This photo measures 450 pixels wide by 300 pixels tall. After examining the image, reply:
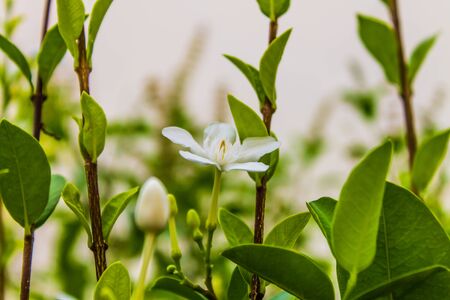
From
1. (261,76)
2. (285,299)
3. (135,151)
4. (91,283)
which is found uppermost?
(261,76)

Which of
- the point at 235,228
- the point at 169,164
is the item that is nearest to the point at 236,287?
the point at 235,228

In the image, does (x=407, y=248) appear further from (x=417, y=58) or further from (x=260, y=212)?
(x=417, y=58)

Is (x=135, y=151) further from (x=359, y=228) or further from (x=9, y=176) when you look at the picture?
(x=359, y=228)

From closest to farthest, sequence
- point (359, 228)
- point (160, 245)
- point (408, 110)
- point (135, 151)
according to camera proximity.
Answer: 1. point (359, 228)
2. point (408, 110)
3. point (160, 245)
4. point (135, 151)

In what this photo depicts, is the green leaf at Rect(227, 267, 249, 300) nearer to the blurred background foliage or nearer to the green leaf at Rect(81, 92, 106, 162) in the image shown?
the green leaf at Rect(81, 92, 106, 162)

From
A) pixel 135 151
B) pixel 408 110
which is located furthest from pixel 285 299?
pixel 135 151

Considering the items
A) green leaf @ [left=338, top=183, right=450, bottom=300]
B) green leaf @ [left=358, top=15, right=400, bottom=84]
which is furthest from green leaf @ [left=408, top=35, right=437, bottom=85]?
green leaf @ [left=338, top=183, right=450, bottom=300]

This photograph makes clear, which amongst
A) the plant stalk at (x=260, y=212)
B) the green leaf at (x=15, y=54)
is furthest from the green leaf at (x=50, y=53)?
the plant stalk at (x=260, y=212)
